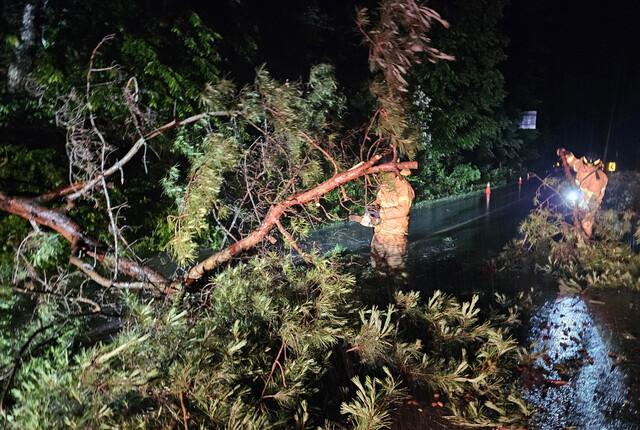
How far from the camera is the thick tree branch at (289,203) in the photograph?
4.21 meters

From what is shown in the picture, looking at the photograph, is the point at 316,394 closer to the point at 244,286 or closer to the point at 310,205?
the point at 244,286

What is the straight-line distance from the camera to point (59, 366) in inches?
110

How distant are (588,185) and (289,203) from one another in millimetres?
6872

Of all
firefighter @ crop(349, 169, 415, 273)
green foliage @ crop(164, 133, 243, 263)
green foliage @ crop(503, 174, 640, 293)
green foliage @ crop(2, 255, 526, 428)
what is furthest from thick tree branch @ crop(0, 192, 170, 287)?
green foliage @ crop(503, 174, 640, 293)

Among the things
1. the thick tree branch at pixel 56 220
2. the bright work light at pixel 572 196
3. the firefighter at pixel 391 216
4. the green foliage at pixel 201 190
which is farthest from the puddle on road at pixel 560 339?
the thick tree branch at pixel 56 220

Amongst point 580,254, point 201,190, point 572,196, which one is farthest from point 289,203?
point 572,196

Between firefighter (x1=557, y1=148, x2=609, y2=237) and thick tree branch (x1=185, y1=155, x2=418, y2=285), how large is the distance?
559 cm

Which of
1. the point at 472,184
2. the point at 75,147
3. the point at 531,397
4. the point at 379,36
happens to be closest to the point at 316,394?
the point at 531,397

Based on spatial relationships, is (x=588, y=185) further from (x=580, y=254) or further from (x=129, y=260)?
(x=129, y=260)

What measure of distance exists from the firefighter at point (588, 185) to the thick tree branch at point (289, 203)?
220 inches

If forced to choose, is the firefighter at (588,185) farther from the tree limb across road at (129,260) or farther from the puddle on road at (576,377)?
the tree limb across road at (129,260)

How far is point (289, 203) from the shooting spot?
14.0 feet

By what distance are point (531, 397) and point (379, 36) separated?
3637mm

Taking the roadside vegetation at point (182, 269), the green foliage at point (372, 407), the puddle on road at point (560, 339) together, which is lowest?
the puddle on road at point (560, 339)
